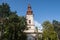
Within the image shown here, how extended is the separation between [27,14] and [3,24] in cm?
2699

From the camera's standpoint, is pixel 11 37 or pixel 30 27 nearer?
pixel 11 37

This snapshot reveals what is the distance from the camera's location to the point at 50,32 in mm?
52688

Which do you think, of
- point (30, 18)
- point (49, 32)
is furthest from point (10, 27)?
point (30, 18)

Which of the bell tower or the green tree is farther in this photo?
the bell tower

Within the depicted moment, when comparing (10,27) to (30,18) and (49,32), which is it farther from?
(30,18)

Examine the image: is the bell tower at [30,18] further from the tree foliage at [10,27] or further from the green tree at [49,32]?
the green tree at [49,32]

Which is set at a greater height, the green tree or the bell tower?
the bell tower

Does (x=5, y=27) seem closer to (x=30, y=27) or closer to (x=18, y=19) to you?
(x=18, y=19)

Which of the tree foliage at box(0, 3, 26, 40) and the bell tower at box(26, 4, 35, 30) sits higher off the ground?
the bell tower at box(26, 4, 35, 30)

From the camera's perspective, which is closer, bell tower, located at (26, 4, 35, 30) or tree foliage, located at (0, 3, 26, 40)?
tree foliage, located at (0, 3, 26, 40)

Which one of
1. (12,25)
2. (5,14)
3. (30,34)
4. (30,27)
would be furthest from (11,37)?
(30,27)

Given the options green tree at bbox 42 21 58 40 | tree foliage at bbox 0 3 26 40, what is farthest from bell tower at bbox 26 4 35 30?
green tree at bbox 42 21 58 40

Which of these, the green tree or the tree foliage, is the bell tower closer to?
the tree foliage

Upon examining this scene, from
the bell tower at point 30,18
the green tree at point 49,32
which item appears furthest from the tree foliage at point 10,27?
the bell tower at point 30,18
